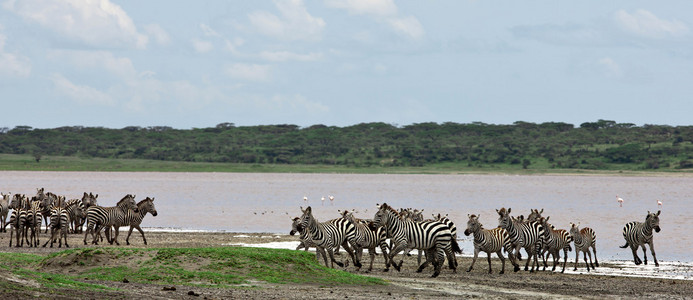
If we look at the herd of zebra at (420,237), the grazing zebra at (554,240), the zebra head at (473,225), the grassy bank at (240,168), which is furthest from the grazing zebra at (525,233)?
the grassy bank at (240,168)

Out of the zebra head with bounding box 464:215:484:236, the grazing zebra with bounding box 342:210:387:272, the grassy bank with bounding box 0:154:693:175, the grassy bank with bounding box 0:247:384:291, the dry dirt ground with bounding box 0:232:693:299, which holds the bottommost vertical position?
the dry dirt ground with bounding box 0:232:693:299

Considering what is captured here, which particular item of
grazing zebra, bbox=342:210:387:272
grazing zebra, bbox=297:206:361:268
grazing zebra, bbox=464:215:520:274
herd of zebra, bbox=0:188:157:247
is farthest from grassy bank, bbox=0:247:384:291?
herd of zebra, bbox=0:188:157:247

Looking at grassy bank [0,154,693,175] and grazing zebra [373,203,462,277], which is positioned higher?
grassy bank [0,154,693,175]

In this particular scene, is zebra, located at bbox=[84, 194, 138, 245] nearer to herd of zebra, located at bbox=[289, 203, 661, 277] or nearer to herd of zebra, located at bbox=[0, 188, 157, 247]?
herd of zebra, located at bbox=[0, 188, 157, 247]

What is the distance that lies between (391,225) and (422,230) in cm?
85

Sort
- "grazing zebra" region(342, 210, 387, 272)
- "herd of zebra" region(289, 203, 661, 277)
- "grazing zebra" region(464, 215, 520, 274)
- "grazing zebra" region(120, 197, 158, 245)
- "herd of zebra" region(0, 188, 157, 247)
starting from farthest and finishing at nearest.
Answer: "grazing zebra" region(120, 197, 158, 245) → "herd of zebra" region(0, 188, 157, 247) → "grazing zebra" region(464, 215, 520, 274) → "grazing zebra" region(342, 210, 387, 272) → "herd of zebra" region(289, 203, 661, 277)

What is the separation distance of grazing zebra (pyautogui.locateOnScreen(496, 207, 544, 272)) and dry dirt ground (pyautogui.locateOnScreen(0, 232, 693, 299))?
2.74 ft

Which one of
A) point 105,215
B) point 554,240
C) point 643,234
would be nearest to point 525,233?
point 554,240

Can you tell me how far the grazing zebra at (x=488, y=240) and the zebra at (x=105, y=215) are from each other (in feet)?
39.6

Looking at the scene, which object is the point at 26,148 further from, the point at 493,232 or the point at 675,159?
the point at 493,232

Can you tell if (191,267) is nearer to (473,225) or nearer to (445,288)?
(445,288)

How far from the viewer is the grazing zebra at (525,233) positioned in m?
25.4

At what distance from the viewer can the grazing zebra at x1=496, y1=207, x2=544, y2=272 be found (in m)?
25.4

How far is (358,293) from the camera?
17.9 meters
